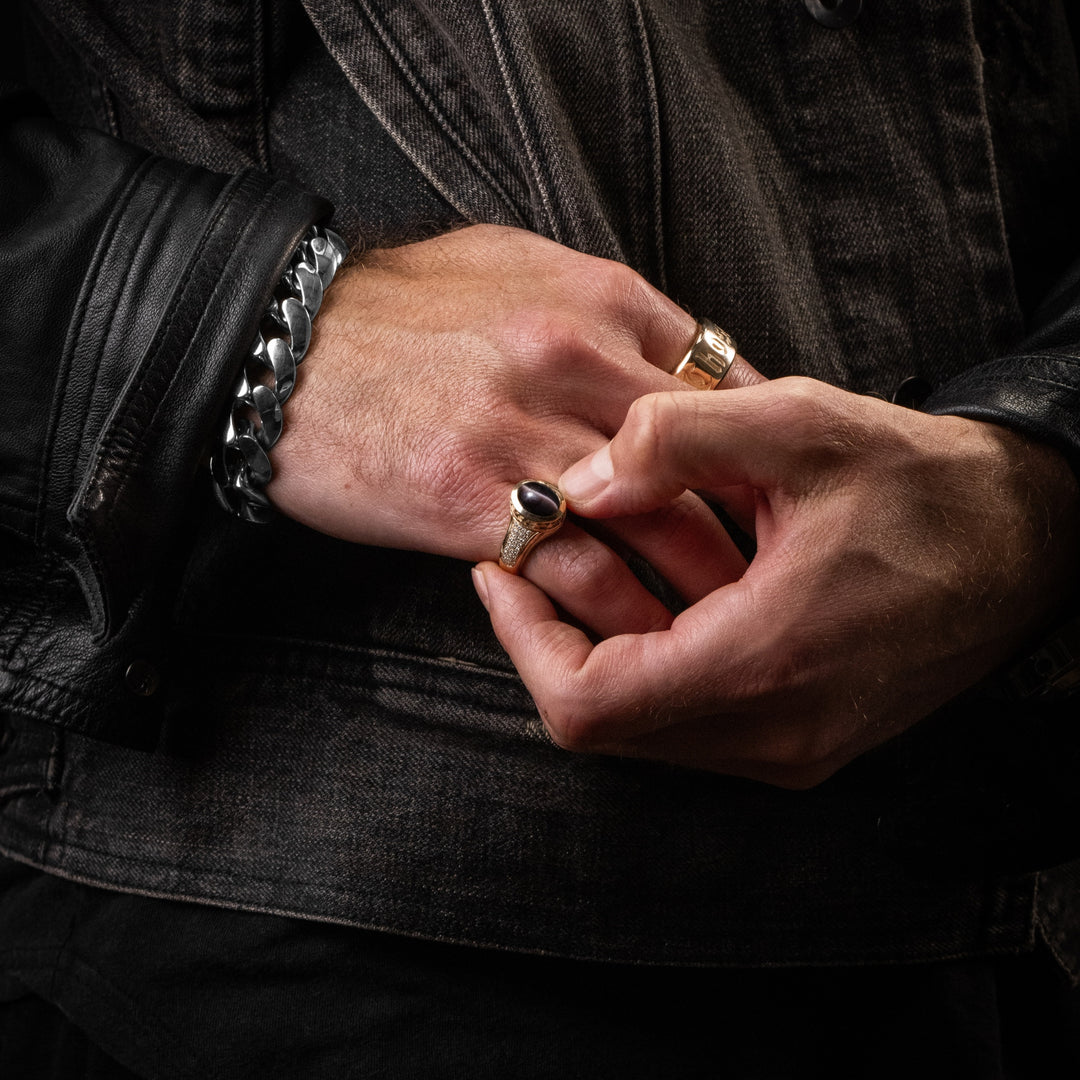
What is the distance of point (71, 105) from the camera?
989 millimetres

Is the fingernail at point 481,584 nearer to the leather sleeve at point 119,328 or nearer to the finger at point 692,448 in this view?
the finger at point 692,448

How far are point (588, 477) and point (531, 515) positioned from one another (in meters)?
0.05

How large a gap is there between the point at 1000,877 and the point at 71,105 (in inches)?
50.9

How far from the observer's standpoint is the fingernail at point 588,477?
641mm

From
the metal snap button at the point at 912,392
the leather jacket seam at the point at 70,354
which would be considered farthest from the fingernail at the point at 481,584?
the metal snap button at the point at 912,392

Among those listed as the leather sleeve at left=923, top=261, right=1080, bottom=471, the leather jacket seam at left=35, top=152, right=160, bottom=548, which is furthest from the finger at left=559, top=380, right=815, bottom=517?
the leather jacket seam at left=35, top=152, right=160, bottom=548

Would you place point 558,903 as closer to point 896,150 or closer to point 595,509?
point 595,509

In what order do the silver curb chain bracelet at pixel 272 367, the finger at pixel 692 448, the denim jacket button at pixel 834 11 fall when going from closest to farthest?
1. the finger at pixel 692 448
2. the silver curb chain bracelet at pixel 272 367
3. the denim jacket button at pixel 834 11

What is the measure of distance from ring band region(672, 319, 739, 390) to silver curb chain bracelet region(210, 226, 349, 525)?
0.30 meters

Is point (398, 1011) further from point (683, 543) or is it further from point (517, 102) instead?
point (517, 102)

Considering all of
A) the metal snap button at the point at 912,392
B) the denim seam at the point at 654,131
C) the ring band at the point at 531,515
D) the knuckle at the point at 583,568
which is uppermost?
the denim seam at the point at 654,131

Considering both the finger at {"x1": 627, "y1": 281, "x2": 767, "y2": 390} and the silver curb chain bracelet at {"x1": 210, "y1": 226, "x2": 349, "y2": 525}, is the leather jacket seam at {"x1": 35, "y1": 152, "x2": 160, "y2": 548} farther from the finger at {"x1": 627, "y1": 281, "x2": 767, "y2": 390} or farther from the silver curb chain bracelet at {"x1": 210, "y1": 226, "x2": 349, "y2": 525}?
the finger at {"x1": 627, "y1": 281, "x2": 767, "y2": 390}

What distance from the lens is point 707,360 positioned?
2.44 feet

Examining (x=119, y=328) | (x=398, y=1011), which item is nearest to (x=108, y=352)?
(x=119, y=328)
